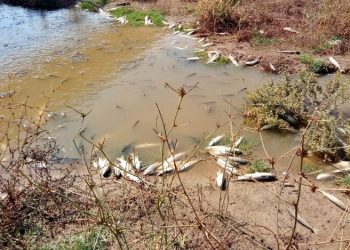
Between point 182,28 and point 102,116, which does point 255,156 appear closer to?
point 102,116

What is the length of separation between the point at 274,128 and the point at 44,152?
13.0 feet

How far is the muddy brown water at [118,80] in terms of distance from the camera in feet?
23.8

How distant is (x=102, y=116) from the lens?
7750 mm

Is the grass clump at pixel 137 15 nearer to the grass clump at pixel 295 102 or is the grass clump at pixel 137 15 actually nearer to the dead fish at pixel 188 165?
the grass clump at pixel 295 102

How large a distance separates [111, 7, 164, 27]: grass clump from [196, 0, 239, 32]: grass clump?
160 cm

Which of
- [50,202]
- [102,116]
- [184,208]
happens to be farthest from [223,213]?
[102,116]

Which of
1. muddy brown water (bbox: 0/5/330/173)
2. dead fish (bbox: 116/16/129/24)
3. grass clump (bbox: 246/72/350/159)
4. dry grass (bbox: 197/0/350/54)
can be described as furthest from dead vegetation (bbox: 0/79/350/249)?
dead fish (bbox: 116/16/129/24)

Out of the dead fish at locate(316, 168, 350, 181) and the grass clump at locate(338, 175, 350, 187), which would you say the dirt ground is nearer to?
the dead fish at locate(316, 168, 350, 181)

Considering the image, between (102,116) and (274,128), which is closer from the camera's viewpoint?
(274,128)

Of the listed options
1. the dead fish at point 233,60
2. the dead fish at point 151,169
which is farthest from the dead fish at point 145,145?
the dead fish at point 233,60

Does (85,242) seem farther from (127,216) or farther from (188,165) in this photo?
(188,165)

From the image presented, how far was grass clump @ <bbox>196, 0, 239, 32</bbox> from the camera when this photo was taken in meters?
11.6

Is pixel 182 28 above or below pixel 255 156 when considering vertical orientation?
above

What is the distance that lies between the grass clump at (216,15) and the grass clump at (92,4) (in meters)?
4.62
